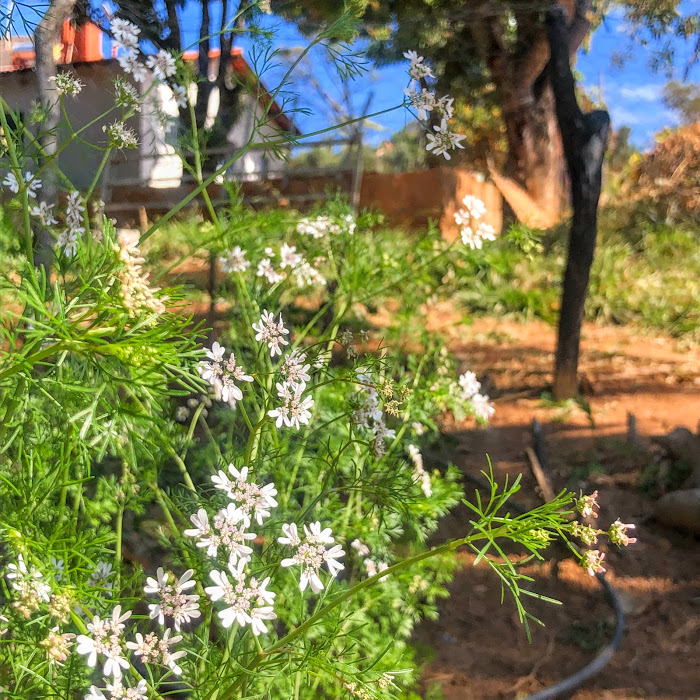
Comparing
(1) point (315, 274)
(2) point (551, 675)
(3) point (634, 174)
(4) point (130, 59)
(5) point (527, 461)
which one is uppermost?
(3) point (634, 174)

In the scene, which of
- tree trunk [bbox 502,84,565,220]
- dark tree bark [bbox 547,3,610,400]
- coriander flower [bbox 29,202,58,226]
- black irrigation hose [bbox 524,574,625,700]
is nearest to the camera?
coriander flower [bbox 29,202,58,226]

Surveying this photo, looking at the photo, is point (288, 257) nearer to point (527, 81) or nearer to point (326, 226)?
point (326, 226)

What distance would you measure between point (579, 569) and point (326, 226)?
1131mm

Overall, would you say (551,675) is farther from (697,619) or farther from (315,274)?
(315,274)

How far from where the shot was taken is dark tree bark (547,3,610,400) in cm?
196

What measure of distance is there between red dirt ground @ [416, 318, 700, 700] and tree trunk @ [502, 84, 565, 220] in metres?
0.64

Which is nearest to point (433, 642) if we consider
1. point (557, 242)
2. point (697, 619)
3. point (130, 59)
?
point (697, 619)

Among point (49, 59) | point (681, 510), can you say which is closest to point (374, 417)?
point (49, 59)

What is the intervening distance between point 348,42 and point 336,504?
62 cm

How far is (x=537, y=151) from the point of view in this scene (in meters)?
2.62

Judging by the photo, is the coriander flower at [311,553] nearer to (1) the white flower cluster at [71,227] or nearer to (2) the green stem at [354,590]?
(2) the green stem at [354,590]

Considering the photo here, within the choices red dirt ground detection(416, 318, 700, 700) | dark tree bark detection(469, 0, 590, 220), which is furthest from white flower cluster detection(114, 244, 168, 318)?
dark tree bark detection(469, 0, 590, 220)

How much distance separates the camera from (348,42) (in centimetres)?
83

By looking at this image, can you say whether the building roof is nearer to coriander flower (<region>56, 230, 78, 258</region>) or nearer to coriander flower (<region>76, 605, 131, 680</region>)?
coriander flower (<region>56, 230, 78, 258</region>)
